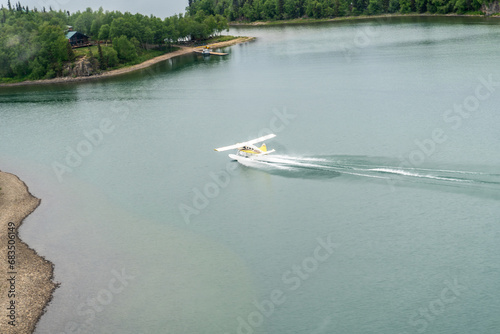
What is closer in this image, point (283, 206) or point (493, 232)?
point (493, 232)

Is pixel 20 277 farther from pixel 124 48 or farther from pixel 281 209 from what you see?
pixel 124 48

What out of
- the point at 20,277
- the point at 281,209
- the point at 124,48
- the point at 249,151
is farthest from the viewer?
the point at 124,48

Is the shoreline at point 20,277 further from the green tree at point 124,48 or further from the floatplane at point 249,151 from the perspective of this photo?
the green tree at point 124,48

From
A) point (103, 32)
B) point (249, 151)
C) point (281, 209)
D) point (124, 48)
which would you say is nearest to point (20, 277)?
point (281, 209)

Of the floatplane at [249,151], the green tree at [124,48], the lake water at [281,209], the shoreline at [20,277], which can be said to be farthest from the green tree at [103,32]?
the floatplane at [249,151]

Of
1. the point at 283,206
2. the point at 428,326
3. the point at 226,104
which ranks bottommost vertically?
the point at 428,326

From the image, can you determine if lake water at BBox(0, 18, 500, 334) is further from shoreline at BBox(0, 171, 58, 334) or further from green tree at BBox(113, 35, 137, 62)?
green tree at BBox(113, 35, 137, 62)

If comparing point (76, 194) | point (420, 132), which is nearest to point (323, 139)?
point (420, 132)

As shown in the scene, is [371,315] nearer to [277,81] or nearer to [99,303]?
[99,303]
